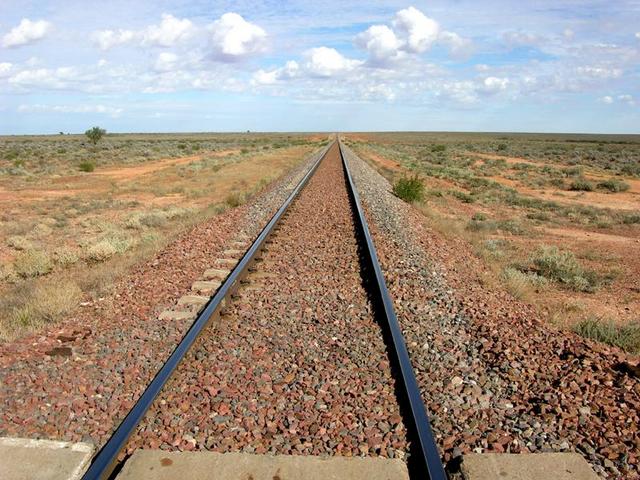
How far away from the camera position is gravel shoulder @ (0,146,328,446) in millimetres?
4453

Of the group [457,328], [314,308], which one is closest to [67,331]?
[314,308]

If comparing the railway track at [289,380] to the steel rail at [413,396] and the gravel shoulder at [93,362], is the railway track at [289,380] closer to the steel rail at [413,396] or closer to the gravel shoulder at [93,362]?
the steel rail at [413,396]

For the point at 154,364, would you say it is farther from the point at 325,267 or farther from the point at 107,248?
the point at 107,248

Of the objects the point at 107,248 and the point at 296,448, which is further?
the point at 107,248

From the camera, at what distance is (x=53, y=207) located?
811 inches

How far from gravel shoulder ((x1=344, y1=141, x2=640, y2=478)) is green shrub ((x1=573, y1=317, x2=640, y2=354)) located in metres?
0.34

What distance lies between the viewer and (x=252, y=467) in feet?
12.4

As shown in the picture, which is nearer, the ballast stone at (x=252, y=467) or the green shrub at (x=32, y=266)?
the ballast stone at (x=252, y=467)

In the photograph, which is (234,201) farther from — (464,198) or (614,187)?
(614,187)

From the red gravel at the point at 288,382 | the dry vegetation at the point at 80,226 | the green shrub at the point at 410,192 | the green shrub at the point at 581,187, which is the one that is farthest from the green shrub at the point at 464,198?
the red gravel at the point at 288,382

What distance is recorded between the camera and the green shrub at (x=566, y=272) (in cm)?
1020

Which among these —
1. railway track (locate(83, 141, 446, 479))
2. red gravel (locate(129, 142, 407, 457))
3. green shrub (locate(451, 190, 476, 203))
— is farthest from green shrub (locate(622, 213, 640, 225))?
red gravel (locate(129, 142, 407, 457))

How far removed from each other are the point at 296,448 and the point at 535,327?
3.89 metres

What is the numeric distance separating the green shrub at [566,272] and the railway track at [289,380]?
13.4 ft
